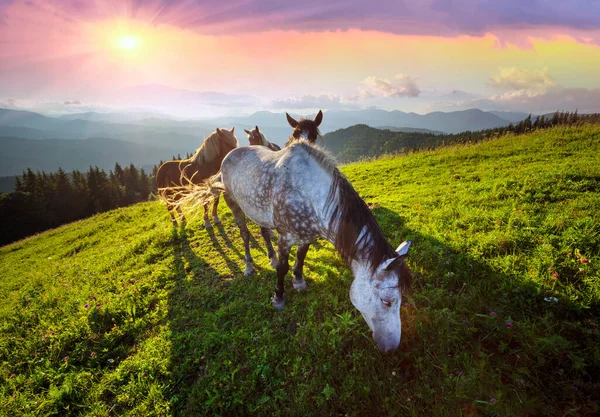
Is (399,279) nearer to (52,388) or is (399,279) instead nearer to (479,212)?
(479,212)

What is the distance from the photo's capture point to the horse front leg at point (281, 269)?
470cm

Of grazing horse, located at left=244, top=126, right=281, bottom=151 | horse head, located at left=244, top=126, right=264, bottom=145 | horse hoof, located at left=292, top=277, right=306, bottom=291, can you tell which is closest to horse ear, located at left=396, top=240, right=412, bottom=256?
horse hoof, located at left=292, top=277, right=306, bottom=291

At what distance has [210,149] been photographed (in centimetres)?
898

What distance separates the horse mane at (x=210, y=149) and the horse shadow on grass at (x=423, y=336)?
5104 mm

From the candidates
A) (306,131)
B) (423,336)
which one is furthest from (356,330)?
(306,131)

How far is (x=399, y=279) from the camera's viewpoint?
10.2 feet

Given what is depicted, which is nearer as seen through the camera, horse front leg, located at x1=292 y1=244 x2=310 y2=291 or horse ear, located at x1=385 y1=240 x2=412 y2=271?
horse ear, located at x1=385 y1=240 x2=412 y2=271

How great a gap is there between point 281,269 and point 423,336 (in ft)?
8.38

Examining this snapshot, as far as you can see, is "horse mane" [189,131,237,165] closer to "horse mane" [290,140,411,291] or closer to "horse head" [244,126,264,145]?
"horse head" [244,126,264,145]

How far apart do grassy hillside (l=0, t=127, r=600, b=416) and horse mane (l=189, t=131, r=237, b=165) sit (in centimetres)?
355

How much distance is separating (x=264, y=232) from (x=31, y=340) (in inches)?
220

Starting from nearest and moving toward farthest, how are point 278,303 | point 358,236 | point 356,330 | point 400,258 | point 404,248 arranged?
point 400,258 → point 404,248 → point 358,236 → point 356,330 → point 278,303

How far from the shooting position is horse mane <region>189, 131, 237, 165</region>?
894 centimetres

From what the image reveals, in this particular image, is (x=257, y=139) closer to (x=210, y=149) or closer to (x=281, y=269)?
(x=210, y=149)
